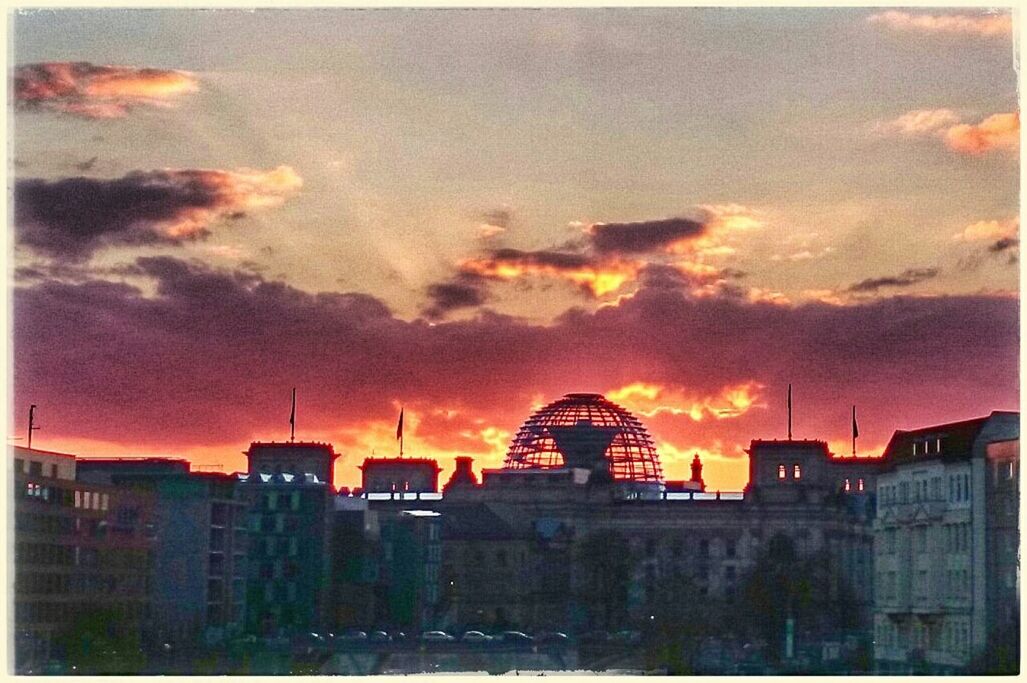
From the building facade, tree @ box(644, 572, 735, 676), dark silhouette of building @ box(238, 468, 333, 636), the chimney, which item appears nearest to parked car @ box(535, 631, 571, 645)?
tree @ box(644, 572, 735, 676)

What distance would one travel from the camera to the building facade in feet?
296

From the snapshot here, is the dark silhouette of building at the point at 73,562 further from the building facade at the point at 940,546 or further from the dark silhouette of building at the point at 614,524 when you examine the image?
the dark silhouette of building at the point at 614,524

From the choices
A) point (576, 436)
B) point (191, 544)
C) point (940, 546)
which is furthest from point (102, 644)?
point (576, 436)

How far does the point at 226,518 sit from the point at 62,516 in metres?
19.8

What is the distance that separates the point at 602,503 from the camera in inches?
6521

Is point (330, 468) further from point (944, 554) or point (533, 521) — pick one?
point (944, 554)

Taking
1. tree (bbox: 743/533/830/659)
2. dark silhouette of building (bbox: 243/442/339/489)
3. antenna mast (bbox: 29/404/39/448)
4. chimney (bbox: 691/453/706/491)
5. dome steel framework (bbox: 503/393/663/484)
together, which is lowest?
tree (bbox: 743/533/830/659)

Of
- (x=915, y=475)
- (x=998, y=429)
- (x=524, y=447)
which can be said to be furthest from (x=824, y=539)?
(x=998, y=429)

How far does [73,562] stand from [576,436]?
74.9 m

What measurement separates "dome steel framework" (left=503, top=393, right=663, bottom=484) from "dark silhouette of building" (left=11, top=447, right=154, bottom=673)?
208 feet

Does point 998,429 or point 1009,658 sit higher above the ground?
point 998,429

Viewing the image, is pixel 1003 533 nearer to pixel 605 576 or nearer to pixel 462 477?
pixel 605 576

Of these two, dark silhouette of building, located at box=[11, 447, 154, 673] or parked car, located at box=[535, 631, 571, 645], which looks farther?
parked car, located at box=[535, 631, 571, 645]

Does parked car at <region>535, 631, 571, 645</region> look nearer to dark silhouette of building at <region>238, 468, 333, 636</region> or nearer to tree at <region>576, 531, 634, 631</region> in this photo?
tree at <region>576, 531, 634, 631</region>
